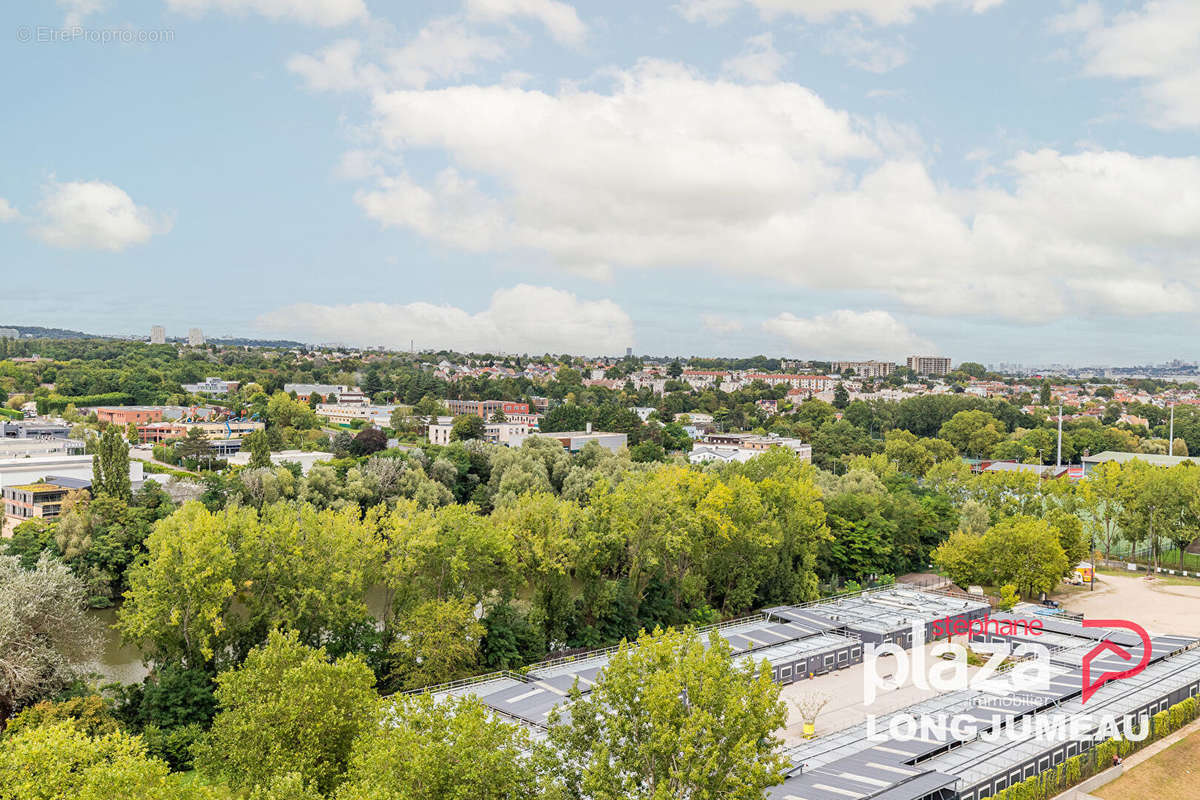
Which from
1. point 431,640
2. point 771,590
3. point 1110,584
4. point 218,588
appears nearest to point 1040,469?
point 1110,584

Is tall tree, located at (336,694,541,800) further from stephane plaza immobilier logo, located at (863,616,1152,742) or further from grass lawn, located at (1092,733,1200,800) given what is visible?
grass lawn, located at (1092,733,1200,800)

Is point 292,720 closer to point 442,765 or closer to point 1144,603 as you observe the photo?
point 442,765

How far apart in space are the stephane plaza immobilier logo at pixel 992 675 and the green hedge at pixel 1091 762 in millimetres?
312

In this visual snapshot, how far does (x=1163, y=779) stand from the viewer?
55.3 feet

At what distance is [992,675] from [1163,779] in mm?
5485

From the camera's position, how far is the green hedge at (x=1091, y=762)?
15438 mm

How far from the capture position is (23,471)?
42.6 meters

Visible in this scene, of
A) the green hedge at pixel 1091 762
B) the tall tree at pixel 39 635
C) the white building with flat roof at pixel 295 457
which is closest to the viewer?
the green hedge at pixel 1091 762

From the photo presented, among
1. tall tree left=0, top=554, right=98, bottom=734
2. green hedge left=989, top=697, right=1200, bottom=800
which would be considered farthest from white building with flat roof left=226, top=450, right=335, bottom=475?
green hedge left=989, top=697, right=1200, bottom=800

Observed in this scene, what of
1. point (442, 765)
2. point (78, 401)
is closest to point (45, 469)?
point (78, 401)

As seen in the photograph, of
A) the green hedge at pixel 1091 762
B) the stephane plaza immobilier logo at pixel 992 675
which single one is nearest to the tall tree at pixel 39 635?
the stephane plaza immobilier logo at pixel 992 675

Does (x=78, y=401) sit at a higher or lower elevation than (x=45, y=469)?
higher

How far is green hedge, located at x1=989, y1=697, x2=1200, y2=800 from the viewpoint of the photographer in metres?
15.4

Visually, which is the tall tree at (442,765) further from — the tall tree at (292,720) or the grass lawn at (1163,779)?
the grass lawn at (1163,779)
